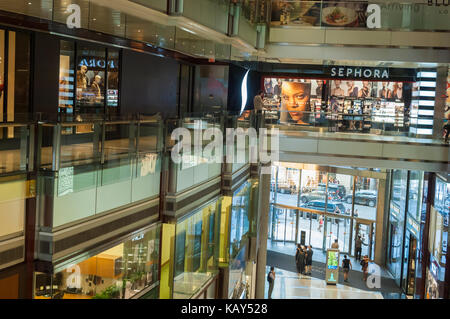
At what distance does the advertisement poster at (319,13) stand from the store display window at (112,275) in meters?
11.8

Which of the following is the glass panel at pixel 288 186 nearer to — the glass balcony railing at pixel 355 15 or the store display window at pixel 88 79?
the glass balcony railing at pixel 355 15

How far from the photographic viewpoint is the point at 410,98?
2298 centimetres

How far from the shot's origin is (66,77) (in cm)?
1084

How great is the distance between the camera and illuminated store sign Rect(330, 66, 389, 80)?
1956 centimetres

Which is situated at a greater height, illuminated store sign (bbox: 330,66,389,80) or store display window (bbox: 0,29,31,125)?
illuminated store sign (bbox: 330,66,389,80)

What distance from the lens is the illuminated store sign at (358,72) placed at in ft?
64.2

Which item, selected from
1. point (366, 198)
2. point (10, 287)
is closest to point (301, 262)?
point (366, 198)

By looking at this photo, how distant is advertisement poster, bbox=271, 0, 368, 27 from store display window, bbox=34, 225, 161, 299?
1184cm

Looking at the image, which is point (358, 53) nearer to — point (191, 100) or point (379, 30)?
point (379, 30)

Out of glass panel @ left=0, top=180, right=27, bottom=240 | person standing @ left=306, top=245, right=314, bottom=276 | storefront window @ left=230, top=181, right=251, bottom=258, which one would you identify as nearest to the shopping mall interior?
glass panel @ left=0, top=180, right=27, bottom=240

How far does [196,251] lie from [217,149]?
2.01 m

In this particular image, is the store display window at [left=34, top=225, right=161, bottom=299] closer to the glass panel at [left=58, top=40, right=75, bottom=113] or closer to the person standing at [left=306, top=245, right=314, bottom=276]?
the glass panel at [left=58, top=40, right=75, bottom=113]

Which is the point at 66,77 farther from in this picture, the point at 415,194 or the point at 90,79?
the point at 415,194
